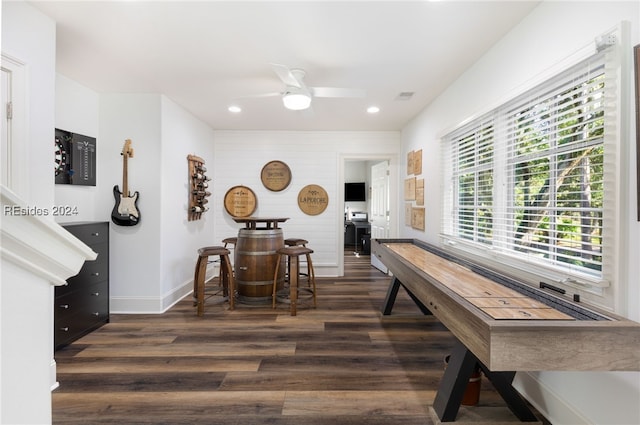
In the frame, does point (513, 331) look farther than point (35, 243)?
Yes

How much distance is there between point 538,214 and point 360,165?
6.90 meters

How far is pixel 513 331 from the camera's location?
1.15 meters

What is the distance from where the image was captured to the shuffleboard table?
45.4 inches

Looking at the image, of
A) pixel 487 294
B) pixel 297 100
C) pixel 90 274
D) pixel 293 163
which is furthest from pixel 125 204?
pixel 487 294

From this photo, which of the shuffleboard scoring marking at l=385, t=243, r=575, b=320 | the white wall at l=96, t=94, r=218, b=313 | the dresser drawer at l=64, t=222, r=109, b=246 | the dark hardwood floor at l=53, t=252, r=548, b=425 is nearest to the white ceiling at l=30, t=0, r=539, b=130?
the white wall at l=96, t=94, r=218, b=313

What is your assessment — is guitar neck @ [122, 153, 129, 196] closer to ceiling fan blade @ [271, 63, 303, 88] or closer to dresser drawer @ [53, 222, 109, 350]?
dresser drawer @ [53, 222, 109, 350]

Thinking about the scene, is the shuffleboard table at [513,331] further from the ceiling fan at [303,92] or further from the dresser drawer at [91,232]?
the dresser drawer at [91,232]

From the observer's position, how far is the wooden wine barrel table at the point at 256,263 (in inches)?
144

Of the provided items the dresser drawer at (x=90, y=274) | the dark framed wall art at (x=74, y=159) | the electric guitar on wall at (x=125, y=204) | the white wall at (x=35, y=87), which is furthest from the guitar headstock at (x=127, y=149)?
the white wall at (x=35, y=87)

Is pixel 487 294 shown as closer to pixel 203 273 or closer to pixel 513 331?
pixel 513 331

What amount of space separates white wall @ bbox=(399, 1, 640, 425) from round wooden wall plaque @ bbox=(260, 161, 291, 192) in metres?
2.85

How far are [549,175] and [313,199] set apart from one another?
3574 millimetres

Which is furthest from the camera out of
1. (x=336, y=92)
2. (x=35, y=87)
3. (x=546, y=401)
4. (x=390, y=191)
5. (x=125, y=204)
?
(x=390, y=191)

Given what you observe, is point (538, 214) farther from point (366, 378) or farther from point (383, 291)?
point (383, 291)
